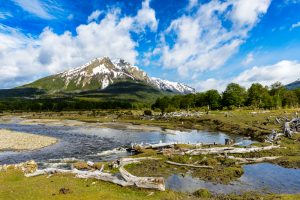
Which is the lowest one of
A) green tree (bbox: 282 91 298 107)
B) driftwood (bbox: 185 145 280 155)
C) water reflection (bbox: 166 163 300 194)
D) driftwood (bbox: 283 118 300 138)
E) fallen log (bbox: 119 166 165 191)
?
water reflection (bbox: 166 163 300 194)

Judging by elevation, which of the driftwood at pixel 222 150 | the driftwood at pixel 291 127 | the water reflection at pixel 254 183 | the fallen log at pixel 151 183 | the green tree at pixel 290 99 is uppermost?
the green tree at pixel 290 99

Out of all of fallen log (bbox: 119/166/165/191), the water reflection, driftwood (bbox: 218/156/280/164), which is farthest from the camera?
driftwood (bbox: 218/156/280/164)

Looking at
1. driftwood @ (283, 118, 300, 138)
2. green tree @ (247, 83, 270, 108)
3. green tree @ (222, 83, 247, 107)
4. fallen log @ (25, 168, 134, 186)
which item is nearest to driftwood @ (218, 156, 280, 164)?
fallen log @ (25, 168, 134, 186)

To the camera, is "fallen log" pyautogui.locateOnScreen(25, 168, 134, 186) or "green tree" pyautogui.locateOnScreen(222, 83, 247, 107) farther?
"green tree" pyautogui.locateOnScreen(222, 83, 247, 107)

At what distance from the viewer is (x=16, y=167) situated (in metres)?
47.1

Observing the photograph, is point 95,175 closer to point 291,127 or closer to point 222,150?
point 222,150

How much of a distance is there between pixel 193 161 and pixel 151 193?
2035cm

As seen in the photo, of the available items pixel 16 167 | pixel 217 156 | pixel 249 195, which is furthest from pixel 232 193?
pixel 16 167

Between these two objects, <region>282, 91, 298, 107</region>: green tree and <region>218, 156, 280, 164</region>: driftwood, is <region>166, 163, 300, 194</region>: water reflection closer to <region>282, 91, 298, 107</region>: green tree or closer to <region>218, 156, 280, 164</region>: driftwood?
<region>218, 156, 280, 164</region>: driftwood

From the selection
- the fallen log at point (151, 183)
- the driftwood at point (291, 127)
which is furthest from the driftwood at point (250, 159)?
the driftwood at point (291, 127)

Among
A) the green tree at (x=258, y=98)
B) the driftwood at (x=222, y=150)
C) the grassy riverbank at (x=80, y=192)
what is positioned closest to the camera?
the grassy riverbank at (x=80, y=192)

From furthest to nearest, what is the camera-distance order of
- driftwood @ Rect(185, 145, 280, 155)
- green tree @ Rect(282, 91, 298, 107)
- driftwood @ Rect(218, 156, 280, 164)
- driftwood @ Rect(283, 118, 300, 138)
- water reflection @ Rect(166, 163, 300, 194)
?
green tree @ Rect(282, 91, 298, 107) → driftwood @ Rect(283, 118, 300, 138) → driftwood @ Rect(185, 145, 280, 155) → driftwood @ Rect(218, 156, 280, 164) → water reflection @ Rect(166, 163, 300, 194)

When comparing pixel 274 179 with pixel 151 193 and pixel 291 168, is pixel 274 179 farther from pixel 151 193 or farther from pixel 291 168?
pixel 151 193

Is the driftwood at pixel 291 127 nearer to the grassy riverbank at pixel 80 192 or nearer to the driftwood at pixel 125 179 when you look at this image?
the grassy riverbank at pixel 80 192
